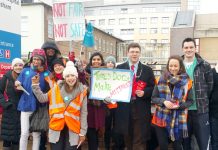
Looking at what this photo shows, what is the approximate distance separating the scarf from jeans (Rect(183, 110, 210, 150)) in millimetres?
194

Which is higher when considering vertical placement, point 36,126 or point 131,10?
point 131,10

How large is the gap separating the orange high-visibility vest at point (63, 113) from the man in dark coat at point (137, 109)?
815 millimetres

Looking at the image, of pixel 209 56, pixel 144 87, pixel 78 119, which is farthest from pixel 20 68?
pixel 209 56

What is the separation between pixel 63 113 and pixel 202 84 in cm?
211

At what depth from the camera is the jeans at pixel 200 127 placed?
16.1ft

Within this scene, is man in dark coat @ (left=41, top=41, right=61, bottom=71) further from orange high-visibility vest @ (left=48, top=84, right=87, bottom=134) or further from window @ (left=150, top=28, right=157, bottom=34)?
window @ (left=150, top=28, right=157, bottom=34)

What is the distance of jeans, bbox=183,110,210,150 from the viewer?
16.1 feet

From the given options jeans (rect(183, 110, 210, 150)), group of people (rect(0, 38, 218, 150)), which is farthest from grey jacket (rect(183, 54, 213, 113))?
jeans (rect(183, 110, 210, 150))

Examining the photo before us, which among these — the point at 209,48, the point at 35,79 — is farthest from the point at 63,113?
the point at 209,48

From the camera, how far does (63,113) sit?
15.8 feet

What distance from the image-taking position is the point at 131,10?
334 feet

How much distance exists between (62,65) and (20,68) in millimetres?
1002

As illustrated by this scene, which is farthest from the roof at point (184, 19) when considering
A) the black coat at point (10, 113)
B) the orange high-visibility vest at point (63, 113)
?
the orange high-visibility vest at point (63, 113)

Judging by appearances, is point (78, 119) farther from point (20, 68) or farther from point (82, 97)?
Result: point (20, 68)
